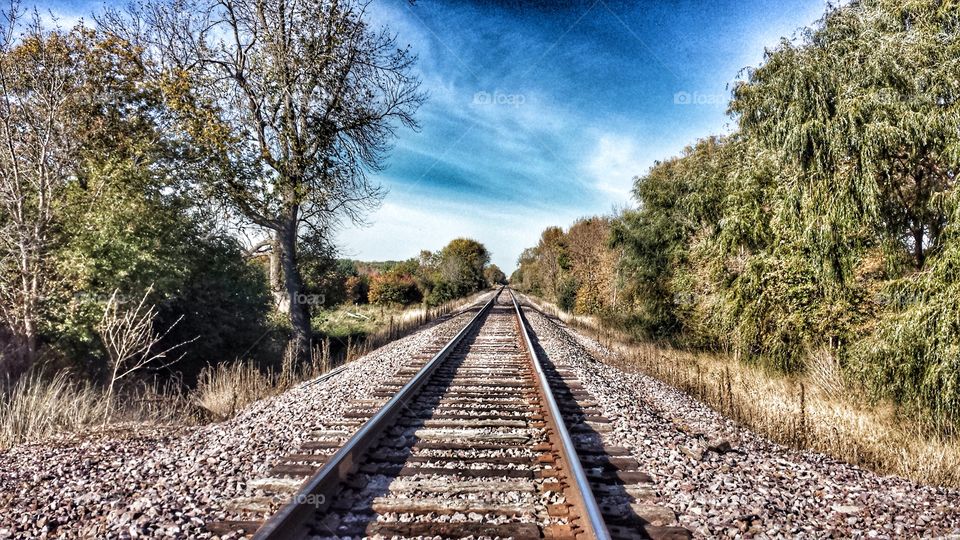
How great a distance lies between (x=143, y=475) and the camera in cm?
345

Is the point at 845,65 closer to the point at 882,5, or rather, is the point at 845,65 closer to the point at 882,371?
the point at 882,5

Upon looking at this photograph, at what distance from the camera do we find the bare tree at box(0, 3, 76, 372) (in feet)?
26.3

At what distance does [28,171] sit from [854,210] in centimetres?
1424

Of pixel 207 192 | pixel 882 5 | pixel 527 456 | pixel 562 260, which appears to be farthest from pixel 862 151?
pixel 562 260

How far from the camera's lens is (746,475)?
3676 millimetres

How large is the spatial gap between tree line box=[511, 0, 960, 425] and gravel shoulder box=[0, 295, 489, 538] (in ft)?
24.5

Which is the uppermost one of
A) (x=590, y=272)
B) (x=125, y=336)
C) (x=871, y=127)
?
(x=871, y=127)

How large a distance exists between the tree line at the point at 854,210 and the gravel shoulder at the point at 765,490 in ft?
9.61

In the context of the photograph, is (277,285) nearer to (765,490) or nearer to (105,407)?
(105,407)

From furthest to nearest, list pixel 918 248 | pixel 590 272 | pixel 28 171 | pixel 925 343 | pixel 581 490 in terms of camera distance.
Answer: pixel 590 272 < pixel 28 171 < pixel 918 248 < pixel 925 343 < pixel 581 490

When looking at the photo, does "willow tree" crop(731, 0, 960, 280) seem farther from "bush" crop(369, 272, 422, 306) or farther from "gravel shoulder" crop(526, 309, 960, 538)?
"bush" crop(369, 272, 422, 306)

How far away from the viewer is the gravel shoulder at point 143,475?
9.02 ft

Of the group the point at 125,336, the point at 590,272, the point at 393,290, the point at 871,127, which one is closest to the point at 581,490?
the point at 125,336

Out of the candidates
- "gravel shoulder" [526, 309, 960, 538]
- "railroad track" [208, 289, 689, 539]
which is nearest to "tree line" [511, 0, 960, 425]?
"gravel shoulder" [526, 309, 960, 538]
